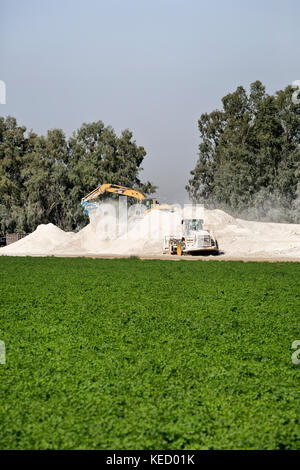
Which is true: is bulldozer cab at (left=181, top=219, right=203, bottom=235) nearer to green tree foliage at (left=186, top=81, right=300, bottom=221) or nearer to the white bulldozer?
the white bulldozer

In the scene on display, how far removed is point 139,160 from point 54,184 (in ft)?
33.6

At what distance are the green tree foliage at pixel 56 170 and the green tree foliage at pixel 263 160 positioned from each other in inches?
458

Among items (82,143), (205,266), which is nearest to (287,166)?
(82,143)

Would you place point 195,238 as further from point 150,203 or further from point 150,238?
point 150,203

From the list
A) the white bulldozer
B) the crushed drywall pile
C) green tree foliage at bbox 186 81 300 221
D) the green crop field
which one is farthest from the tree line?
the green crop field

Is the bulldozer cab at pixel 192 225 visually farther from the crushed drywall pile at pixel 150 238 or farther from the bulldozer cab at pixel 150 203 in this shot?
the bulldozer cab at pixel 150 203

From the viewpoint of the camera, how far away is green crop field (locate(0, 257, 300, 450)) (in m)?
4.57

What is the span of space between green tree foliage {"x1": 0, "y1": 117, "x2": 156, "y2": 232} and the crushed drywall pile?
14.9 meters

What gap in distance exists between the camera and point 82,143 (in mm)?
59812

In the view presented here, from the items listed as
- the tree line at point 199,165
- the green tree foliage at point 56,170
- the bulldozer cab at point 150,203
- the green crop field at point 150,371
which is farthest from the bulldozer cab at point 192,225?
the green tree foliage at point 56,170

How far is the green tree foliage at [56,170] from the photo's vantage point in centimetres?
5525

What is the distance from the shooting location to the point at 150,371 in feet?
20.4

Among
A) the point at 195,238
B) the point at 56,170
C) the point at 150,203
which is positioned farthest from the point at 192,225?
the point at 56,170

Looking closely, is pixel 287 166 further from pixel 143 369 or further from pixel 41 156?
pixel 143 369
